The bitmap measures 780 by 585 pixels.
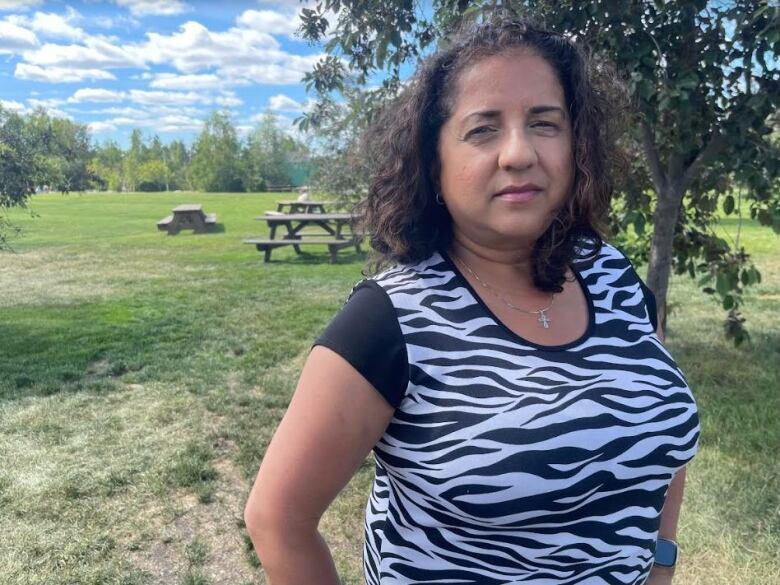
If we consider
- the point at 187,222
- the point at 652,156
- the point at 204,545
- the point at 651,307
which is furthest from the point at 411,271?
the point at 187,222

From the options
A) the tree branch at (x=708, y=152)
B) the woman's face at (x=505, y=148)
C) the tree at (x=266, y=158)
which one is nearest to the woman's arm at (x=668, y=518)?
the woman's face at (x=505, y=148)

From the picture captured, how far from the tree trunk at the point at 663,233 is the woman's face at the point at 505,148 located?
3246mm

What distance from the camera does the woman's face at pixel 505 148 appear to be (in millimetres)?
1184

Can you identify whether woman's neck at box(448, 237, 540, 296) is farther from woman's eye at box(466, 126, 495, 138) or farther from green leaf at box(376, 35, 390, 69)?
green leaf at box(376, 35, 390, 69)

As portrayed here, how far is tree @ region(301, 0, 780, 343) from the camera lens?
3.19 meters

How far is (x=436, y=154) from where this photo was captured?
1.29 metres

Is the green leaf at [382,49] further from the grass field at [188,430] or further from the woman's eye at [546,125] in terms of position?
the woman's eye at [546,125]

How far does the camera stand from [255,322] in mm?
7414

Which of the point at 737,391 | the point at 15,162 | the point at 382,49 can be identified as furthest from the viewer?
the point at 15,162

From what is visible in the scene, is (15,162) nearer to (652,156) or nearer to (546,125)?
(652,156)

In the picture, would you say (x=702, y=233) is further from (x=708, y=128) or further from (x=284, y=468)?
(x=284, y=468)

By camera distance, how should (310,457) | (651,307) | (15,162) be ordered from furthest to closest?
(15,162) < (651,307) < (310,457)

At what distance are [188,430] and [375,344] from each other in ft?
11.8

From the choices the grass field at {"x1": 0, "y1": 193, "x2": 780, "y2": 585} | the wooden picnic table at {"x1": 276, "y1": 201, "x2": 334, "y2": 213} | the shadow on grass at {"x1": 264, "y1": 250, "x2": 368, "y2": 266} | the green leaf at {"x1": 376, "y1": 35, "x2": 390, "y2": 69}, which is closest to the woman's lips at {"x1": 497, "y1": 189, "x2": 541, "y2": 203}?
the grass field at {"x1": 0, "y1": 193, "x2": 780, "y2": 585}
